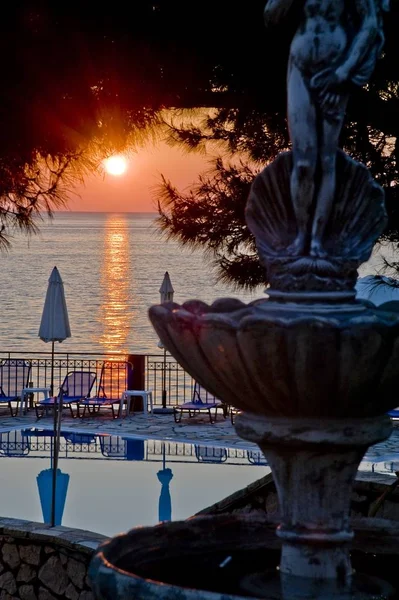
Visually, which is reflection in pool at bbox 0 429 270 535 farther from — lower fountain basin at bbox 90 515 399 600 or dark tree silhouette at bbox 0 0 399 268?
lower fountain basin at bbox 90 515 399 600

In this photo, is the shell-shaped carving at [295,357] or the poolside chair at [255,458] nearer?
the shell-shaped carving at [295,357]

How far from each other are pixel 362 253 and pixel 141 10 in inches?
174

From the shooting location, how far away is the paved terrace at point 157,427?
58.4ft

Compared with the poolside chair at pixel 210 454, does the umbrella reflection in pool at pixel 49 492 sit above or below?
below

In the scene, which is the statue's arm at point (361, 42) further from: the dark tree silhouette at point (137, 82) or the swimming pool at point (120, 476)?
the swimming pool at point (120, 476)

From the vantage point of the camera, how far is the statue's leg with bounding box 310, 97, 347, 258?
4293 millimetres

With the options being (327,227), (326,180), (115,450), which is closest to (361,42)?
(326,180)

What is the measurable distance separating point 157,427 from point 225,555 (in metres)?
14.5

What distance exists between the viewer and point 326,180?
4.32m

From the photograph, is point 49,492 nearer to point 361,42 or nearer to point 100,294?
point 361,42

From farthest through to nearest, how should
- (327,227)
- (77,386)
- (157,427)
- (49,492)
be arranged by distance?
1. (77,386)
2. (157,427)
3. (49,492)
4. (327,227)

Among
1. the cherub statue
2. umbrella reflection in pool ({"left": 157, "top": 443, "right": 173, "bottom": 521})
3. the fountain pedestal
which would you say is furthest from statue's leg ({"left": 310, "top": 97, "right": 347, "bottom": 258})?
umbrella reflection in pool ({"left": 157, "top": 443, "right": 173, "bottom": 521})

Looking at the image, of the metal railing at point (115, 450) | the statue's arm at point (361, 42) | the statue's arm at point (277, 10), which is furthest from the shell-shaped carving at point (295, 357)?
the metal railing at point (115, 450)

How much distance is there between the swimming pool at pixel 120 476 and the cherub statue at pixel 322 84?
7.56 meters
